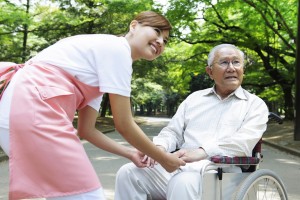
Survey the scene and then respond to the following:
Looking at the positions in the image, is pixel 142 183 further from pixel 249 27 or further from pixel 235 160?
pixel 249 27

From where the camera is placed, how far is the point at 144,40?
1.89m

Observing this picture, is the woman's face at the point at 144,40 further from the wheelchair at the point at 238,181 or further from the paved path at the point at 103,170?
the paved path at the point at 103,170

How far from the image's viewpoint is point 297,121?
12.7 meters

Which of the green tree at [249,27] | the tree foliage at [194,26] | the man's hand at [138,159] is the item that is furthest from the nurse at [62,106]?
the green tree at [249,27]

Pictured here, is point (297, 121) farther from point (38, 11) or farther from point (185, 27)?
point (38, 11)

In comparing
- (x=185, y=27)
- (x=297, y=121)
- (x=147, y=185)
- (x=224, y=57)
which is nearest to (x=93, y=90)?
(x=147, y=185)

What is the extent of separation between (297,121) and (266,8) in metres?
4.73

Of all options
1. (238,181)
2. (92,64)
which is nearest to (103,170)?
(238,181)

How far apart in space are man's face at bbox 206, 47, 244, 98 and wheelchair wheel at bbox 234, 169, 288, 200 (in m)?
0.70

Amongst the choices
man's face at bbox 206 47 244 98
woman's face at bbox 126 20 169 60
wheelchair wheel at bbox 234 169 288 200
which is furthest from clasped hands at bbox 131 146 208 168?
woman's face at bbox 126 20 169 60

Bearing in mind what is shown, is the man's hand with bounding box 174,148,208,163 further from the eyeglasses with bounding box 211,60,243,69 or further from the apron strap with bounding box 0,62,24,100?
the apron strap with bounding box 0,62,24,100

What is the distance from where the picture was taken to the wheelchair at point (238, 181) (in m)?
2.56

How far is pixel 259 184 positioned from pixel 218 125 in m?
0.47

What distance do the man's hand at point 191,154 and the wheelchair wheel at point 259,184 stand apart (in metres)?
0.30
